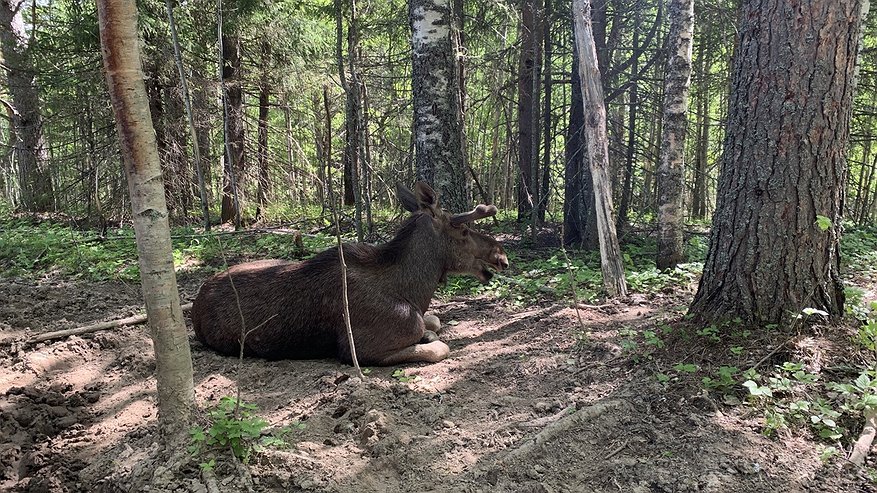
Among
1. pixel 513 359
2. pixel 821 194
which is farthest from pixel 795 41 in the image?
pixel 513 359

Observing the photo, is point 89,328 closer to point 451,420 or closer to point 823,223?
point 451,420

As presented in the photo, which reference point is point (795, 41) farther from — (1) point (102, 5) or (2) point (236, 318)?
(2) point (236, 318)

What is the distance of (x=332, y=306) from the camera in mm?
5422

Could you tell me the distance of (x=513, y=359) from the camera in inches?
199

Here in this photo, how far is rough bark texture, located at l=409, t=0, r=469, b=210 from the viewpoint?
8070 millimetres

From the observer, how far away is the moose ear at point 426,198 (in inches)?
238

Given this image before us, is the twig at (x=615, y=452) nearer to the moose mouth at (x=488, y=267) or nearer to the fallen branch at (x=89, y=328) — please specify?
the moose mouth at (x=488, y=267)

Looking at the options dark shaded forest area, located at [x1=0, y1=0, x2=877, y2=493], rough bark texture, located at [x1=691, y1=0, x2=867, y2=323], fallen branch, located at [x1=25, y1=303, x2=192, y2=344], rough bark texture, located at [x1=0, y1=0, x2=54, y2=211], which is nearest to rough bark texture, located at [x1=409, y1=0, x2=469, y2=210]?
dark shaded forest area, located at [x1=0, y1=0, x2=877, y2=493]

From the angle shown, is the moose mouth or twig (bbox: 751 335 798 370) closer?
twig (bbox: 751 335 798 370)

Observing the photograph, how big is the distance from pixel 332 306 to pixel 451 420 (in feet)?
6.37

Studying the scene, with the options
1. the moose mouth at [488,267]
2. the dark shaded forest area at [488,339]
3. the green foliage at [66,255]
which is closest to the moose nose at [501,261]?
the moose mouth at [488,267]

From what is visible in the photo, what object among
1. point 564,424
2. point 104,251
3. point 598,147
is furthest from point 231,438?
point 104,251

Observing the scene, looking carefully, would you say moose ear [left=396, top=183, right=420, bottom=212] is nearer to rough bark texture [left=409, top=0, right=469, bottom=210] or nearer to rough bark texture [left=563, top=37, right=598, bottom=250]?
rough bark texture [left=409, top=0, right=469, bottom=210]

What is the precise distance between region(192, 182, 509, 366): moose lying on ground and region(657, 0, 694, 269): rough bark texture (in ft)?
12.9
